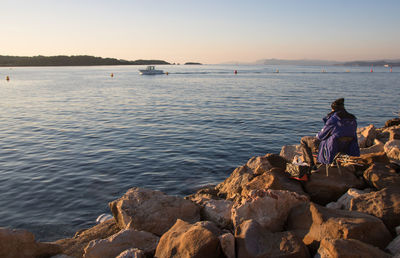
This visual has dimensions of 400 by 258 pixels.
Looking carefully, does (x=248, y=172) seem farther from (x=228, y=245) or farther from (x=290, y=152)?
(x=228, y=245)

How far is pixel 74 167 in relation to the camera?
13.0 m

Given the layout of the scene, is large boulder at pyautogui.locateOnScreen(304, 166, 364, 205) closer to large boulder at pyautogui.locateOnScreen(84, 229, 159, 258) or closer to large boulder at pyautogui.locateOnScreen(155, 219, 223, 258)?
large boulder at pyautogui.locateOnScreen(155, 219, 223, 258)

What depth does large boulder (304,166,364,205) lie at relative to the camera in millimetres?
6805

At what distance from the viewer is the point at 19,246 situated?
5223 millimetres

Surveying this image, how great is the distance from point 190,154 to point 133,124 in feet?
28.4

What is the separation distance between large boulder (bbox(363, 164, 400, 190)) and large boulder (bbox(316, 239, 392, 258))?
236 cm

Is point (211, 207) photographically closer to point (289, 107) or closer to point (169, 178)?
point (169, 178)

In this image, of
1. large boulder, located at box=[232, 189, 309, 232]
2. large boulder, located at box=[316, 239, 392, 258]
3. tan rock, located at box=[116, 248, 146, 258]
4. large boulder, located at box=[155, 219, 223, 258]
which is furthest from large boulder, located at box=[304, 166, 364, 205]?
tan rock, located at box=[116, 248, 146, 258]

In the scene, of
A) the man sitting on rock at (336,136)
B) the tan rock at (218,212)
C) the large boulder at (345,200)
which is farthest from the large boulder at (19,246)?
the man sitting on rock at (336,136)

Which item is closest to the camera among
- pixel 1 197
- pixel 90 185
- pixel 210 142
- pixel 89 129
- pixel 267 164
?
pixel 267 164

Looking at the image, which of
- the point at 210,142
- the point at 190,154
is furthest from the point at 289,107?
the point at 190,154

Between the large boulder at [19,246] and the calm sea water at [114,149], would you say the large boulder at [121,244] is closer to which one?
the large boulder at [19,246]

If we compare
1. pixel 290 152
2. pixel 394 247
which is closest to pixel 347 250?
pixel 394 247

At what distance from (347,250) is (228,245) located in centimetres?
164
